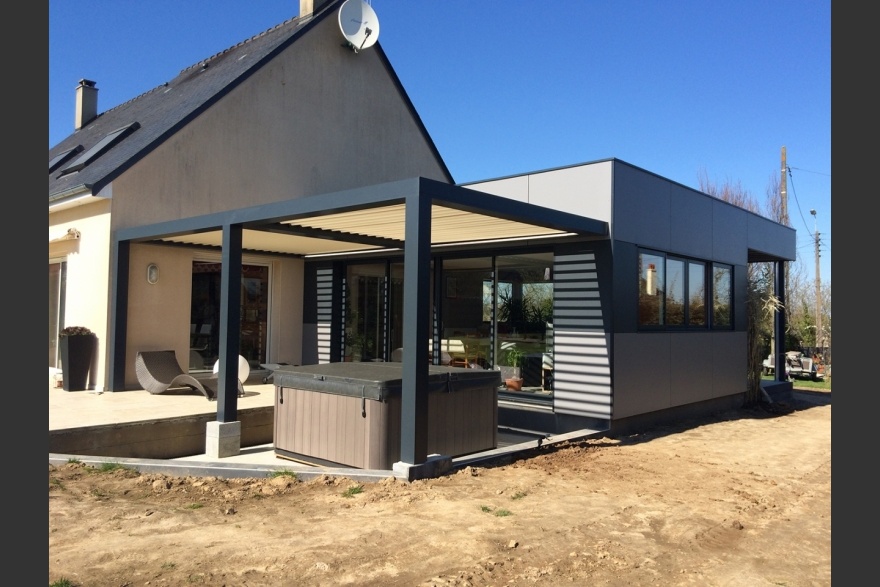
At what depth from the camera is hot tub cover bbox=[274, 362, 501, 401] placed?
6320 millimetres

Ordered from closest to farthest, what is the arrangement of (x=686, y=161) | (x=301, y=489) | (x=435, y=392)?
(x=301, y=489) → (x=435, y=392) → (x=686, y=161)

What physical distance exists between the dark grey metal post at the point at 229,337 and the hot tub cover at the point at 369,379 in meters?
0.54

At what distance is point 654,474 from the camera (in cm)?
667

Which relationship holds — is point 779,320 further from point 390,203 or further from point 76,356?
point 76,356

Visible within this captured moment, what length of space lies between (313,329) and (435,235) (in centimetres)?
465

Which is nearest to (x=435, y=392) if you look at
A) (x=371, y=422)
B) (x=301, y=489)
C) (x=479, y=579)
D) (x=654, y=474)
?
(x=371, y=422)

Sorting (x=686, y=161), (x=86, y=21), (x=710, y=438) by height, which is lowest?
(x=710, y=438)

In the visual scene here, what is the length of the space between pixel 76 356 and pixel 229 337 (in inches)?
156

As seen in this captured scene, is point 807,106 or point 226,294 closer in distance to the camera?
point 226,294

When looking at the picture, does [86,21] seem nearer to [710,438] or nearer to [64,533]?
[64,533]

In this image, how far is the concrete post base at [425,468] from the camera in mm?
5805

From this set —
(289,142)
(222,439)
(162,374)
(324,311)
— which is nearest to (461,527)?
(222,439)

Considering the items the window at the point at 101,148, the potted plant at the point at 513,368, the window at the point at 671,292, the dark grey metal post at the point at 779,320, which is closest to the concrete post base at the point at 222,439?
the potted plant at the point at 513,368

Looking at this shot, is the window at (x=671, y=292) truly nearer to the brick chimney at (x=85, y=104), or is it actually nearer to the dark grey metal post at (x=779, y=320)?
the dark grey metal post at (x=779, y=320)
